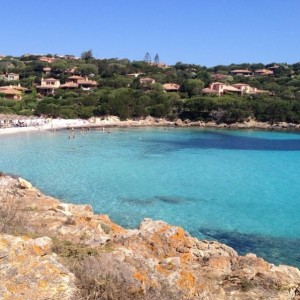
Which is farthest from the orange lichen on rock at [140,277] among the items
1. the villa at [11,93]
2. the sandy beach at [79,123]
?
the villa at [11,93]

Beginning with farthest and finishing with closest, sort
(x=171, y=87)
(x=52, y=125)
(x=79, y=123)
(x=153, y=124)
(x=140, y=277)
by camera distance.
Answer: (x=171, y=87)
(x=153, y=124)
(x=79, y=123)
(x=52, y=125)
(x=140, y=277)

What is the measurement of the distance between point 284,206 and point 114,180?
10.3 meters

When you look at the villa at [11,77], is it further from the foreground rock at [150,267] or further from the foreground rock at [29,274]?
the foreground rock at [29,274]

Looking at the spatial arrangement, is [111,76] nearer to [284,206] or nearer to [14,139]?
[14,139]

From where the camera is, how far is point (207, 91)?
84.8 m

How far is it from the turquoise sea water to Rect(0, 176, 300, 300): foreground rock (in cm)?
516

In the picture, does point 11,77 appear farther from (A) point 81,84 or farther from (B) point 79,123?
(B) point 79,123

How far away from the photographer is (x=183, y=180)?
25703 mm

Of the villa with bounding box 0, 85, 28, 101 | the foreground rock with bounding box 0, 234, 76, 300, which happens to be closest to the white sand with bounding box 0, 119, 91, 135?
the villa with bounding box 0, 85, 28, 101

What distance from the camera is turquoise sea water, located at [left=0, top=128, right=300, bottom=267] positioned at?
16.2 meters

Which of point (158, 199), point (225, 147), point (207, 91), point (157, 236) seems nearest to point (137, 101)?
point (207, 91)

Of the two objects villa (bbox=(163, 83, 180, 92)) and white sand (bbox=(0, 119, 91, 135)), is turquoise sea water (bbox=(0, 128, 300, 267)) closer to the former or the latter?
white sand (bbox=(0, 119, 91, 135))

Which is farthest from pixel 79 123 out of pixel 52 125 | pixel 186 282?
pixel 186 282

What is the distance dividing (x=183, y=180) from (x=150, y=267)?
20134 mm
